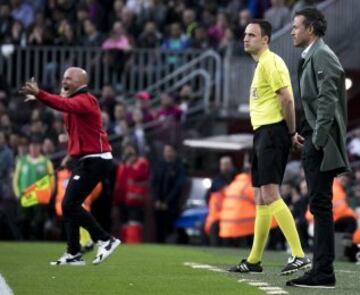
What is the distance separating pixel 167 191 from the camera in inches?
956

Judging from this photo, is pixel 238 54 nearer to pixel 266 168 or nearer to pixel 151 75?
pixel 151 75

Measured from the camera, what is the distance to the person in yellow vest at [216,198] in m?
22.7

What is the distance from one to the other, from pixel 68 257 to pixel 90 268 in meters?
0.81

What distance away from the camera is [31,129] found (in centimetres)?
2612

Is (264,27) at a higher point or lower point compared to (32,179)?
higher

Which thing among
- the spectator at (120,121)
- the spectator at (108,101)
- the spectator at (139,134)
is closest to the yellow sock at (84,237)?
the spectator at (139,134)

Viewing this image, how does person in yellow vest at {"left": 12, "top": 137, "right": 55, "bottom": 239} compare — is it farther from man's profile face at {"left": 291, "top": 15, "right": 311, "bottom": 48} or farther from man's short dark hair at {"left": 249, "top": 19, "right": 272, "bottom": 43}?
man's profile face at {"left": 291, "top": 15, "right": 311, "bottom": 48}

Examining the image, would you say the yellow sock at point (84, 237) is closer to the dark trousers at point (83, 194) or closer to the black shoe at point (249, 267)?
the dark trousers at point (83, 194)

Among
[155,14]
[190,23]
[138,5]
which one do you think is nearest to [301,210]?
[190,23]

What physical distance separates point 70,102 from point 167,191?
33.7 feet

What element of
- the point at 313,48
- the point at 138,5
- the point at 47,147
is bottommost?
the point at 47,147

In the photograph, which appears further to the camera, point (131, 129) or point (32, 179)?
point (131, 129)

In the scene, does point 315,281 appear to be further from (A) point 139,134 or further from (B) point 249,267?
(A) point 139,134

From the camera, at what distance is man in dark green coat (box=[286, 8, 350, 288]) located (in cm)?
1139
